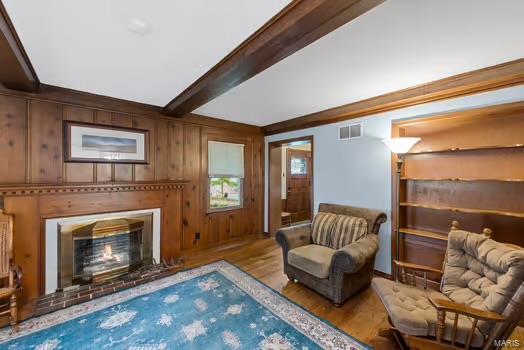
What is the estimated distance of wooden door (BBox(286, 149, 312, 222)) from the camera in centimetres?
619

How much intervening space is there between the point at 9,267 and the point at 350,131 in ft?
14.2

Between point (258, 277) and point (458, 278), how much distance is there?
6.95ft

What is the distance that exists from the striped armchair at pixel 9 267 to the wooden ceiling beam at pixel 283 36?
2404mm

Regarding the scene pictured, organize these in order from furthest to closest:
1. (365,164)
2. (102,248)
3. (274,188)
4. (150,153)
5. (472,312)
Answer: (274,188) < (150,153) < (365,164) < (102,248) < (472,312)

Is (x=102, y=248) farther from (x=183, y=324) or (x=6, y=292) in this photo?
(x=183, y=324)

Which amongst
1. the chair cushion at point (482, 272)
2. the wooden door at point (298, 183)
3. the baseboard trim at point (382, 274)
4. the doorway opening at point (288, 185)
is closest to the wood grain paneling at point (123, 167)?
the doorway opening at point (288, 185)

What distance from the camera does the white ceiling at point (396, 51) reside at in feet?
4.62

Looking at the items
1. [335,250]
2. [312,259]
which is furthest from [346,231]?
[312,259]

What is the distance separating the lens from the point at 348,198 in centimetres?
343

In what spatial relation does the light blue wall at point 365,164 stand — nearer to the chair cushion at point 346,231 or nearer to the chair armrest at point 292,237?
the chair cushion at point 346,231

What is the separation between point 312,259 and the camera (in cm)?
252

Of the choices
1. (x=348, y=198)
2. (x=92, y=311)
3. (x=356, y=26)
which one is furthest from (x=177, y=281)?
(x=356, y=26)

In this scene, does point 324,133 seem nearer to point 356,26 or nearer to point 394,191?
point 394,191

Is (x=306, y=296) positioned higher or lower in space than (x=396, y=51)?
lower
